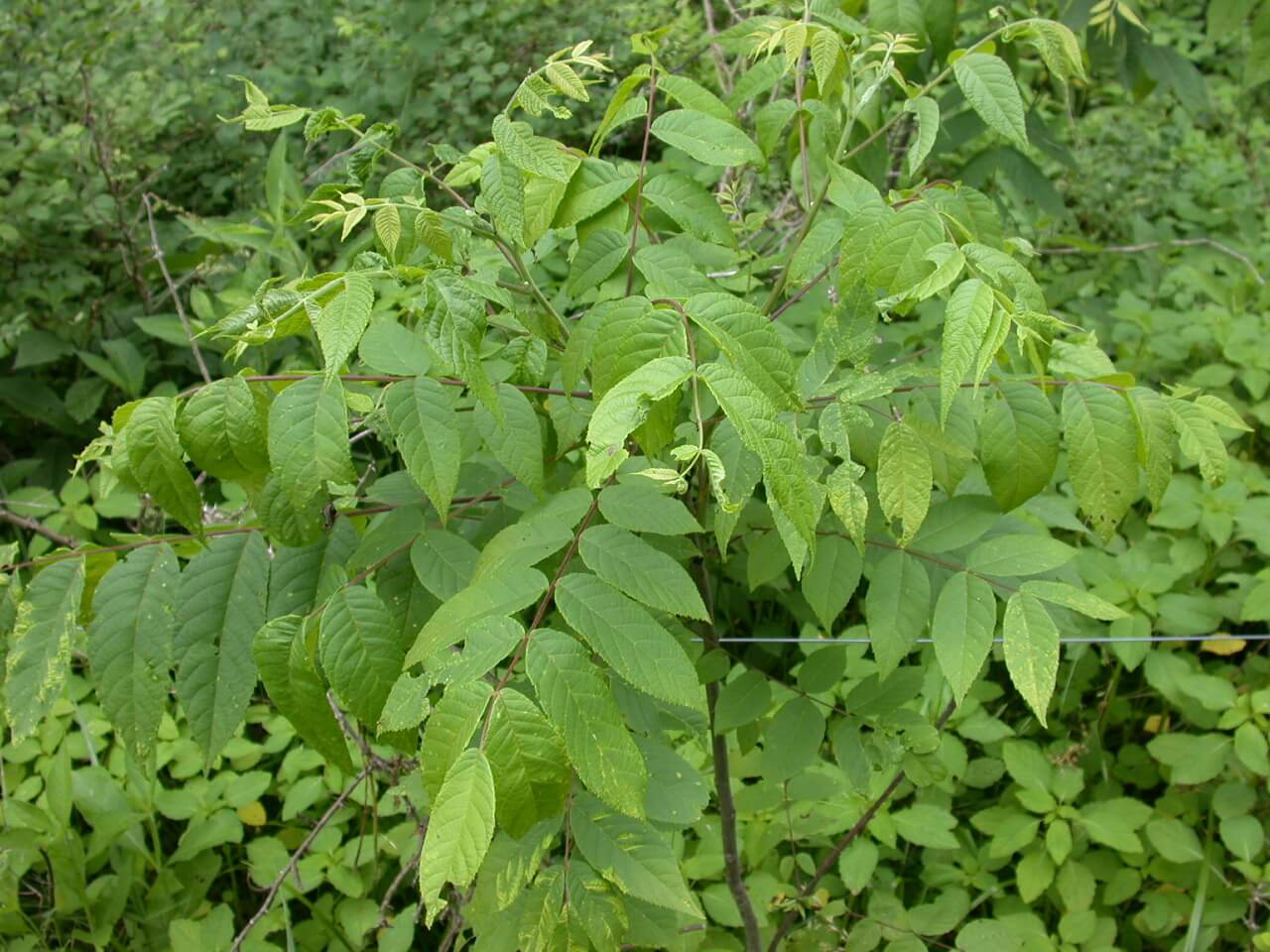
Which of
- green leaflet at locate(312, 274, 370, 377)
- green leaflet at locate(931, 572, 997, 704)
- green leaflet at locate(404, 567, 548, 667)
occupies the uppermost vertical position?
green leaflet at locate(312, 274, 370, 377)

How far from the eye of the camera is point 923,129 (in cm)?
127

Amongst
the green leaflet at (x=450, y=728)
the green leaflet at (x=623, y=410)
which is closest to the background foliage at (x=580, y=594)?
the green leaflet at (x=450, y=728)

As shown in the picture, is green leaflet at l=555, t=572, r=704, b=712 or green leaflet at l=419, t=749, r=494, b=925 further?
green leaflet at l=555, t=572, r=704, b=712

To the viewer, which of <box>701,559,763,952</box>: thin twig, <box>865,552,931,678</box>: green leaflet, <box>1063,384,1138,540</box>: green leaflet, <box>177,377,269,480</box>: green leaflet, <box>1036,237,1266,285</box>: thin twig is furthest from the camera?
<box>1036,237,1266,285</box>: thin twig

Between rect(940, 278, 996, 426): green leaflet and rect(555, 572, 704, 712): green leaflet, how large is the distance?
0.34 metres

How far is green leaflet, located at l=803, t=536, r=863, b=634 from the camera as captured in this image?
1.32m

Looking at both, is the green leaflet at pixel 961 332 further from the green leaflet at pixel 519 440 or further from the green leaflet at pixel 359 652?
the green leaflet at pixel 359 652

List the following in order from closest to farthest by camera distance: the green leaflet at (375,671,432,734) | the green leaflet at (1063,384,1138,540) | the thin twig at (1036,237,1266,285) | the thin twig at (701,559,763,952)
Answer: the green leaflet at (375,671,432,734), the green leaflet at (1063,384,1138,540), the thin twig at (701,559,763,952), the thin twig at (1036,237,1266,285)

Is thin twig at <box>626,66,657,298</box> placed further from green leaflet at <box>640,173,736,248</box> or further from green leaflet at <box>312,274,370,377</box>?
green leaflet at <box>312,274,370,377</box>

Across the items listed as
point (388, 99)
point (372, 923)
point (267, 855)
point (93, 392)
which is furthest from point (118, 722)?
point (388, 99)

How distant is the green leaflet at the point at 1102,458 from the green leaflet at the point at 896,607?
0.23 metres

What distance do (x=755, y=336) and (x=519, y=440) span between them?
0.32 metres

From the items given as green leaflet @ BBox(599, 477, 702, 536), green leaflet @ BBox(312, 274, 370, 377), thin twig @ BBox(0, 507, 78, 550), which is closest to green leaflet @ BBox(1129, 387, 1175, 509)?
green leaflet @ BBox(599, 477, 702, 536)

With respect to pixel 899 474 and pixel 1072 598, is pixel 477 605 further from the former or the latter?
pixel 1072 598
